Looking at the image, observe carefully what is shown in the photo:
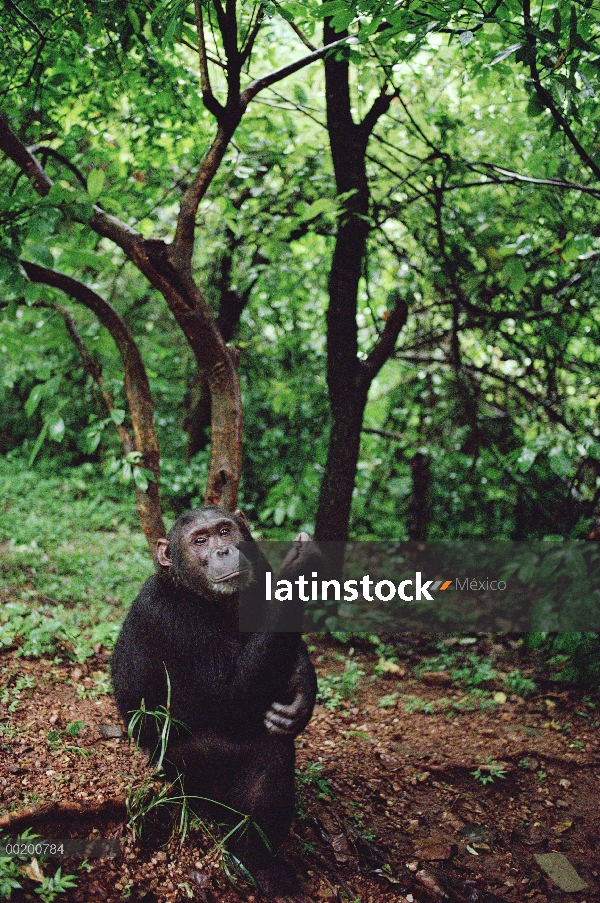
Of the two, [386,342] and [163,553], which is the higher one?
[386,342]

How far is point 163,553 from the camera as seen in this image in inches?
98.1

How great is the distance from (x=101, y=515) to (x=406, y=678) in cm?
374

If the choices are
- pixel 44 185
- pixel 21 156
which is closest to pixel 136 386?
pixel 44 185

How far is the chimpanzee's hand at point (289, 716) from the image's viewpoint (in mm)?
2256

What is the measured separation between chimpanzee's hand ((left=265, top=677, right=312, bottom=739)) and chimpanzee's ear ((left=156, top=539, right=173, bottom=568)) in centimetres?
63

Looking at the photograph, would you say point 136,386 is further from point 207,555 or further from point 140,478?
point 207,555

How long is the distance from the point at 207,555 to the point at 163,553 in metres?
0.23

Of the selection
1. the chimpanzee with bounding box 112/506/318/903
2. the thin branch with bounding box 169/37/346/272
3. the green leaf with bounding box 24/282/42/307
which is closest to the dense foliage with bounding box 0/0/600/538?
the green leaf with bounding box 24/282/42/307

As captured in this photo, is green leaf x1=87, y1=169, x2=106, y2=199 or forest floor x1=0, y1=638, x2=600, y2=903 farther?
green leaf x1=87, y1=169, x2=106, y2=199

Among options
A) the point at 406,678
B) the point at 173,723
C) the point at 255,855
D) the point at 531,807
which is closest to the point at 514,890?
the point at 531,807

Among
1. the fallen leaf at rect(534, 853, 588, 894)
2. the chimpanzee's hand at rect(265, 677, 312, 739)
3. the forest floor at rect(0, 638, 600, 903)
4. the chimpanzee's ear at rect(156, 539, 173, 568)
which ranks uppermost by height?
the chimpanzee's ear at rect(156, 539, 173, 568)

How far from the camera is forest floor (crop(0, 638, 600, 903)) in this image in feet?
7.39

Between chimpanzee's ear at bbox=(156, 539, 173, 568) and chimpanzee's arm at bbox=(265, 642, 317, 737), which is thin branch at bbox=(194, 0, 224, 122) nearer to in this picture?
chimpanzee's ear at bbox=(156, 539, 173, 568)

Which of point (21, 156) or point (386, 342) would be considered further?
point (386, 342)
